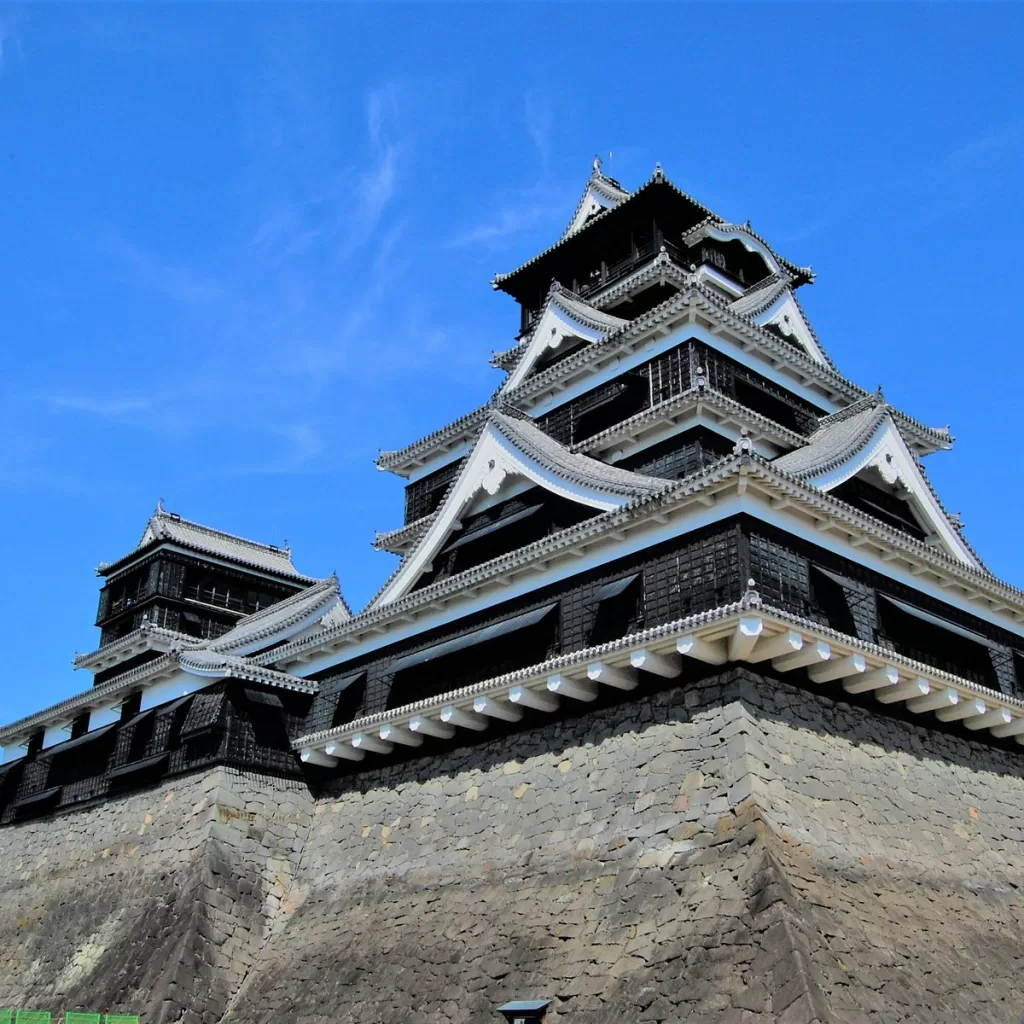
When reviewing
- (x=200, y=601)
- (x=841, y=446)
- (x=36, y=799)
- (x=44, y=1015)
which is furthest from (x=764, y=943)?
(x=200, y=601)

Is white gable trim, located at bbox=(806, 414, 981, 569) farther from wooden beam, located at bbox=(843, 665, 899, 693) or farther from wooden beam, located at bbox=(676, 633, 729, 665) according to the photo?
wooden beam, located at bbox=(676, 633, 729, 665)

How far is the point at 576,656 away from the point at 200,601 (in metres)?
22.0

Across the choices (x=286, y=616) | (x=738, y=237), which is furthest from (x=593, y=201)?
(x=286, y=616)

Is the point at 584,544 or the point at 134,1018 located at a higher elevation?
the point at 584,544

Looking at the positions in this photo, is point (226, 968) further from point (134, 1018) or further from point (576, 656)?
point (576, 656)

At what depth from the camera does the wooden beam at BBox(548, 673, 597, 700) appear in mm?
15633

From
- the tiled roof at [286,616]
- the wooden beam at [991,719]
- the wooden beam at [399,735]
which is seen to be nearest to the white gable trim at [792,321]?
the wooden beam at [991,719]

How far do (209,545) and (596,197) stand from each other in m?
17.4

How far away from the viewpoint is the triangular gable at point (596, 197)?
2774 cm

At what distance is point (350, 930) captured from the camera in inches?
671

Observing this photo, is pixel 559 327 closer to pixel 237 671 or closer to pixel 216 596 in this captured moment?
pixel 237 671

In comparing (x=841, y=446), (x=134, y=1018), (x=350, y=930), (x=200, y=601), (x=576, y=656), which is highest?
(x=200, y=601)

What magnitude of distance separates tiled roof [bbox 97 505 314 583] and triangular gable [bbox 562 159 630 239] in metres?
15.8

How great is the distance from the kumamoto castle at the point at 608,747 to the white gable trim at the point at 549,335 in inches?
3.6
